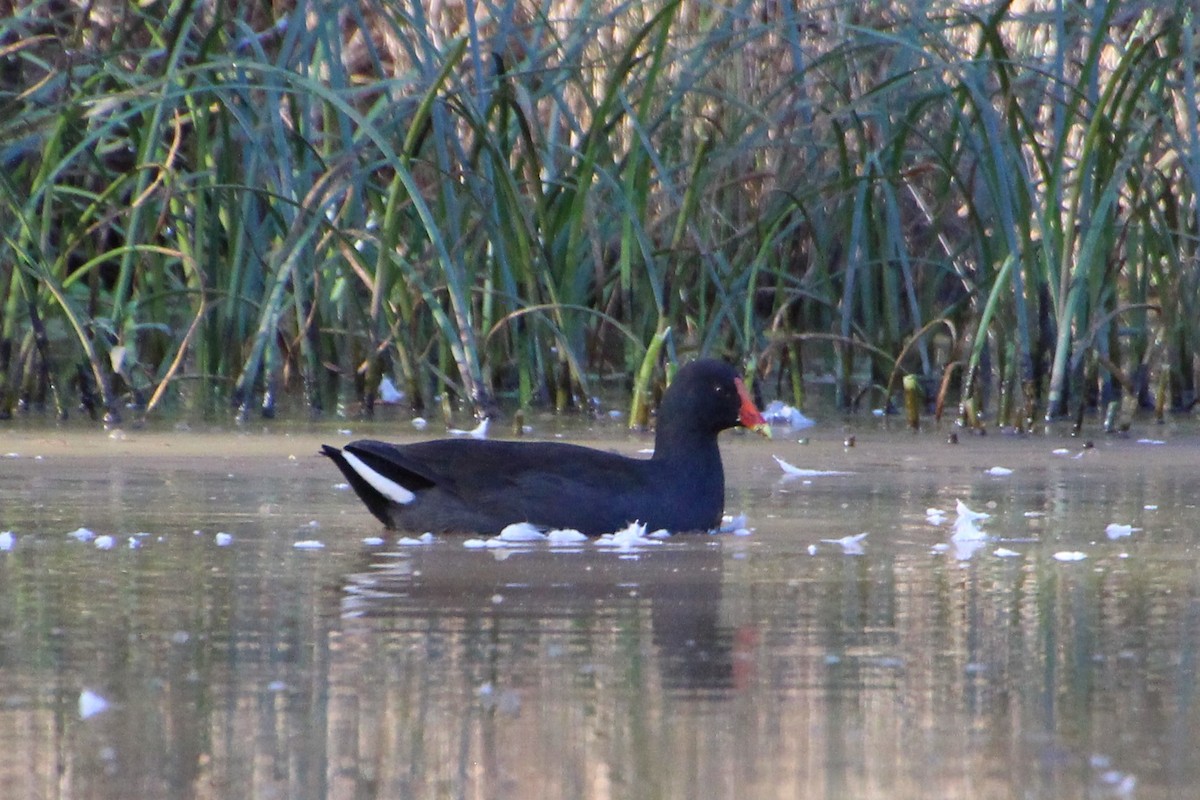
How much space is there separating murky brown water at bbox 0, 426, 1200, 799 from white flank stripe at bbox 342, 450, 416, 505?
147mm

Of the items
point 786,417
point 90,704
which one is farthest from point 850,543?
point 786,417

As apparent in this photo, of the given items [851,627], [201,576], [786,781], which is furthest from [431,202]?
[786,781]

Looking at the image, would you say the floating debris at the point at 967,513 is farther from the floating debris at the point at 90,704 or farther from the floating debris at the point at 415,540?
the floating debris at the point at 90,704

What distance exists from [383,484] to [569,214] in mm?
3360

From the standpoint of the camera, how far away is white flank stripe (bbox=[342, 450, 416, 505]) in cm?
583

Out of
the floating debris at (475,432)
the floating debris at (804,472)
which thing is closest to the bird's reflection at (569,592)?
the floating debris at (804,472)

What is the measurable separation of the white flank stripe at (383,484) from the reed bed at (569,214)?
7.37 feet

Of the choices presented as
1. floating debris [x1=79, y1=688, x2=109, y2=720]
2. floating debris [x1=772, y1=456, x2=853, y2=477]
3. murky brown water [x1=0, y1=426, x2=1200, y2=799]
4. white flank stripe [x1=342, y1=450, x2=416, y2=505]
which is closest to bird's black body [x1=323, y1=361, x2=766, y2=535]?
white flank stripe [x1=342, y1=450, x2=416, y2=505]

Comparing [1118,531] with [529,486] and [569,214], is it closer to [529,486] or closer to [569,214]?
[529,486]

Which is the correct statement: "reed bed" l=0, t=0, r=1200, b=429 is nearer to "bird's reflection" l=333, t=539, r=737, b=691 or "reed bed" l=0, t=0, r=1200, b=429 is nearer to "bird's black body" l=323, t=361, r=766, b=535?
"bird's black body" l=323, t=361, r=766, b=535

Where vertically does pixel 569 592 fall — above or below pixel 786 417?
below

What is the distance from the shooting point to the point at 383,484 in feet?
19.2

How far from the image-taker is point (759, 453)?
795 cm

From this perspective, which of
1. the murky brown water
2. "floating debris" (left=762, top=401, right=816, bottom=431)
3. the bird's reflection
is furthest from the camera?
"floating debris" (left=762, top=401, right=816, bottom=431)
